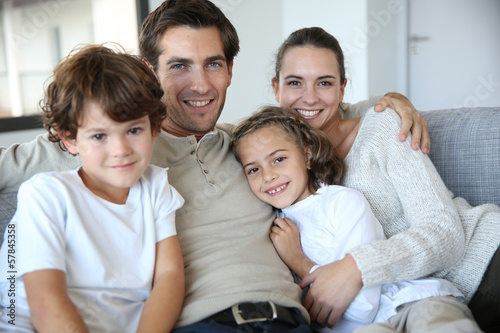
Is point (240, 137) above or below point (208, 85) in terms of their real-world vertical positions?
below

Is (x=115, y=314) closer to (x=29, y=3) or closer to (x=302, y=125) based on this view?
(x=302, y=125)

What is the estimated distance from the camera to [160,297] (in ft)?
3.81

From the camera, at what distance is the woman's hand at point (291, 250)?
1.49 m

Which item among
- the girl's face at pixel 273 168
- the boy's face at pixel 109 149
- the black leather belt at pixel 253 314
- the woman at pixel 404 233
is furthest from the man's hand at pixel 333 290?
the boy's face at pixel 109 149

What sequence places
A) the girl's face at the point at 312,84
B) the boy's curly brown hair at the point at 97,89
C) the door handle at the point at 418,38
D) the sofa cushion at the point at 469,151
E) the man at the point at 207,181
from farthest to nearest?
1. the door handle at the point at 418,38
2. the girl's face at the point at 312,84
3. the sofa cushion at the point at 469,151
4. the man at the point at 207,181
5. the boy's curly brown hair at the point at 97,89

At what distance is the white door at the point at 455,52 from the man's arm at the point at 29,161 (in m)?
4.18

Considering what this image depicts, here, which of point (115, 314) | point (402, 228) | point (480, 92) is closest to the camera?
point (115, 314)

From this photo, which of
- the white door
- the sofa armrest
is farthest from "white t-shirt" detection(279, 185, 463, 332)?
the white door

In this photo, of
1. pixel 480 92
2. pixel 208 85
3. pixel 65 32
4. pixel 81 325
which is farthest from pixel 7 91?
pixel 480 92

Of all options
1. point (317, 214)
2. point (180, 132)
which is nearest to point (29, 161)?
point (180, 132)

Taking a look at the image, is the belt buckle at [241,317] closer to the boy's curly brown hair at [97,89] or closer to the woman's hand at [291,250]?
the woman's hand at [291,250]

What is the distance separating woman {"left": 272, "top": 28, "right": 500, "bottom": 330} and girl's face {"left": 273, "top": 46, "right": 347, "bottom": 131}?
0.76 feet

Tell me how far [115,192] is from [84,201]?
105mm

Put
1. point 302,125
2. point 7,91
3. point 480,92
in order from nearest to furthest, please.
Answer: point 302,125, point 7,91, point 480,92
